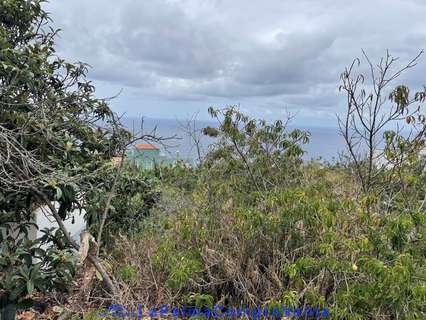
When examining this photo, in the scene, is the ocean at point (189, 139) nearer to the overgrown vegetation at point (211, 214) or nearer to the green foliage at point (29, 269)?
the overgrown vegetation at point (211, 214)

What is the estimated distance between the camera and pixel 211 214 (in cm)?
415

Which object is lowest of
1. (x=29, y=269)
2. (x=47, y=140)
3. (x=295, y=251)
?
(x=29, y=269)

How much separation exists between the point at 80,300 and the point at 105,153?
1463 millimetres

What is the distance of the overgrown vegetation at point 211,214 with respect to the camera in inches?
114

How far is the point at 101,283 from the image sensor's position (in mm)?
3779

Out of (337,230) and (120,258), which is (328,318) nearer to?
(337,230)

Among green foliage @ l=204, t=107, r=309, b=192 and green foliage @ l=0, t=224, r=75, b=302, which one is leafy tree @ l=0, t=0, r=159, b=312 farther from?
green foliage @ l=204, t=107, r=309, b=192

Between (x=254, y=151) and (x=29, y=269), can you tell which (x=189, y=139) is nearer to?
(x=254, y=151)

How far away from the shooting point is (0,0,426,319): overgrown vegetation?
2.89 meters

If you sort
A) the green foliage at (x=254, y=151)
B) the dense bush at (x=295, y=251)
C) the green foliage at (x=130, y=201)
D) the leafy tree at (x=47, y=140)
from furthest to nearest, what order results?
the green foliage at (x=254, y=151) → the green foliage at (x=130, y=201) → the leafy tree at (x=47, y=140) → the dense bush at (x=295, y=251)

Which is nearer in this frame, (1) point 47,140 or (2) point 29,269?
(2) point 29,269

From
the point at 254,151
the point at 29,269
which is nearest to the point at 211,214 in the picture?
the point at 254,151

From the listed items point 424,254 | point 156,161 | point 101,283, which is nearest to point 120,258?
point 101,283

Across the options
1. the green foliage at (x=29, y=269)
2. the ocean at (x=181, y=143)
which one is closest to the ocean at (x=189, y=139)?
the ocean at (x=181, y=143)
